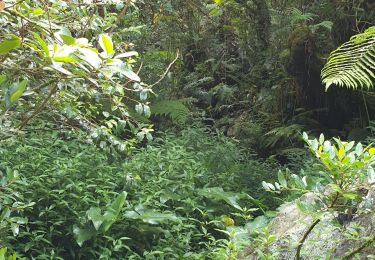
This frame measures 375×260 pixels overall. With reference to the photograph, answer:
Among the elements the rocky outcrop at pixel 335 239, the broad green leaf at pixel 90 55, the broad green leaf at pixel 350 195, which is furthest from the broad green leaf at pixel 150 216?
the broad green leaf at pixel 90 55

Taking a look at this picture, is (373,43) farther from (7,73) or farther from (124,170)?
(7,73)

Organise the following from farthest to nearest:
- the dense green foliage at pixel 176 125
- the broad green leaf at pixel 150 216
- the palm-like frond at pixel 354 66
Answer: the broad green leaf at pixel 150 216 < the palm-like frond at pixel 354 66 < the dense green foliage at pixel 176 125

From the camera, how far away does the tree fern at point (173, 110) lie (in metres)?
5.11

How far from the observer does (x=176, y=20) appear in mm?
6543

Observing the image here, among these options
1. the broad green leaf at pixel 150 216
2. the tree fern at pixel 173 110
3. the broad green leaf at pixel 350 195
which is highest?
the broad green leaf at pixel 350 195

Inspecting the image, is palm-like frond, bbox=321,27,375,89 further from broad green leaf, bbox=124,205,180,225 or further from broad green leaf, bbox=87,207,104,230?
broad green leaf, bbox=87,207,104,230

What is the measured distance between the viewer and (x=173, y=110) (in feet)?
16.9

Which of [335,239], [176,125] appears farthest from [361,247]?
[176,125]

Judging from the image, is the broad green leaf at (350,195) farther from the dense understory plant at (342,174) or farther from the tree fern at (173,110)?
the tree fern at (173,110)

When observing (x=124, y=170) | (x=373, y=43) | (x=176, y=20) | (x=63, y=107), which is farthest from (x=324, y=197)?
(x=176, y=20)

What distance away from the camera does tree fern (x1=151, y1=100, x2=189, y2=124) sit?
16.8 ft

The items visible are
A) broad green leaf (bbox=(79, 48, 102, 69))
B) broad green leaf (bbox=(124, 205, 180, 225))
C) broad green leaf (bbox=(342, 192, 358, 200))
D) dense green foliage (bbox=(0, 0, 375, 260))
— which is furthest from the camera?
broad green leaf (bbox=(124, 205, 180, 225))

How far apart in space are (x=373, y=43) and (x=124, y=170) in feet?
5.77

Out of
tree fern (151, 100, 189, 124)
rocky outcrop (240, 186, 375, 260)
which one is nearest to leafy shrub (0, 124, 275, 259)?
rocky outcrop (240, 186, 375, 260)
